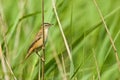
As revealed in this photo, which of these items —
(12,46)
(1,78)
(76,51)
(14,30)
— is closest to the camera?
(1,78)

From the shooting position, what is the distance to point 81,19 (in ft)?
14.5

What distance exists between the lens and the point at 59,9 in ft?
11.9

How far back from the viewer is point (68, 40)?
380 centimetres

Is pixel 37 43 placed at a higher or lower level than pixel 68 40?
higher

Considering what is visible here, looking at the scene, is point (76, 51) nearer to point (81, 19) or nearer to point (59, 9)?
point (59, 9)

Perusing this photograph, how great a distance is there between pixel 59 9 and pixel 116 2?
1.07 m

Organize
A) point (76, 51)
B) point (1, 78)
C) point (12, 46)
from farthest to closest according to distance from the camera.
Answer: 1. point (12, 46)
2. point (76, 51)
3. point (1, 78)

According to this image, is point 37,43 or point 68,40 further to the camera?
point 68,40

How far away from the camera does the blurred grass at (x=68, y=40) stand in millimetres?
3377

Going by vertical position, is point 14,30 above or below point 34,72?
above

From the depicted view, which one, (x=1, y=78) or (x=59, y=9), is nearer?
(x=1, y=78)

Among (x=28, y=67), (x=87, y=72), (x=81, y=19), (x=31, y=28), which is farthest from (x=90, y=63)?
(x=81, y=19)


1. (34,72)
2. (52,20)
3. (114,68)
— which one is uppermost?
(52,20)

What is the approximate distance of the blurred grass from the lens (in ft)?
11.1
